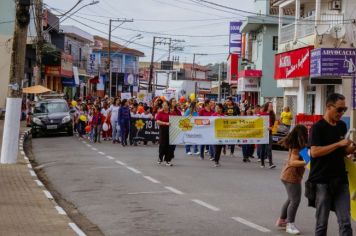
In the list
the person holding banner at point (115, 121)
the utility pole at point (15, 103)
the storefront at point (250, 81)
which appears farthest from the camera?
the storefront at point (250, 81)

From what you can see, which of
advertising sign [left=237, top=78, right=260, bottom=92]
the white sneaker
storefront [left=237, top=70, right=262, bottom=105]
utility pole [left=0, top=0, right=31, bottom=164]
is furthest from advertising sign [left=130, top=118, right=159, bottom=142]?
advertising sign [left=237, top=78, right=260, bottom=92]

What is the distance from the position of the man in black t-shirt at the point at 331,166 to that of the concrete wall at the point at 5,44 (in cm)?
4282

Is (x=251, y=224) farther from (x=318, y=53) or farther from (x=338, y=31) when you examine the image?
(x=338, y=31)

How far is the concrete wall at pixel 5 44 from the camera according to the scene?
48.5m

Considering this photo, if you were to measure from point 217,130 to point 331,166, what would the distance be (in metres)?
13.5

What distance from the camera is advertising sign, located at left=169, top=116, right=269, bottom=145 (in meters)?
20.1

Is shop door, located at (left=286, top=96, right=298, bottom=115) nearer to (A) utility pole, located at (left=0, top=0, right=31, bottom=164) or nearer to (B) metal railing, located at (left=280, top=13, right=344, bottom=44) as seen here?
(B) metal railing, located at (left=280, top=13, right=344, bottom=44)

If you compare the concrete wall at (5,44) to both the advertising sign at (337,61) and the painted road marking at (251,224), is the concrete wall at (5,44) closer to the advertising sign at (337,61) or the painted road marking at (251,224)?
the advertising sign at (337,61)

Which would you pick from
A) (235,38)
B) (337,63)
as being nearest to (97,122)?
(337,63)

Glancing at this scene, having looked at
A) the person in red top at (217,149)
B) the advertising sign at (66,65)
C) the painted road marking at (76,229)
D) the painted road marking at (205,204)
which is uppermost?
the advertising sign at (66,65)

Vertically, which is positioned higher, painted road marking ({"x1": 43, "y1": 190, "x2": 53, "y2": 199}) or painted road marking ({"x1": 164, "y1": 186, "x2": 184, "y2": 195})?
painted road marking ({"x1": 164, "y1": 186, "x2": 184, "y2": 195})

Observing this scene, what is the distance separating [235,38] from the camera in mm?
62625

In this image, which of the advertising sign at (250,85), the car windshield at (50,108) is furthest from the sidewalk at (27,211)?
the advertising sign at (250,85)

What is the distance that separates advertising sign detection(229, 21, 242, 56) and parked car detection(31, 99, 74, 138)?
32166mm
